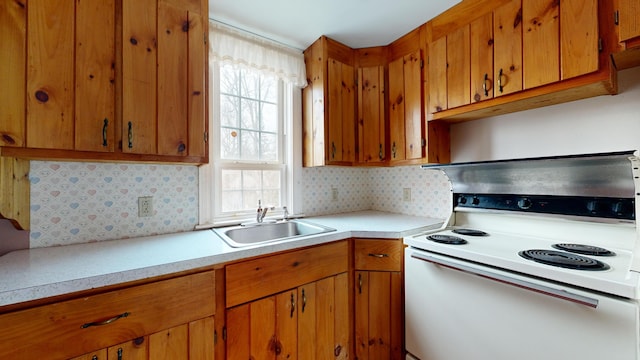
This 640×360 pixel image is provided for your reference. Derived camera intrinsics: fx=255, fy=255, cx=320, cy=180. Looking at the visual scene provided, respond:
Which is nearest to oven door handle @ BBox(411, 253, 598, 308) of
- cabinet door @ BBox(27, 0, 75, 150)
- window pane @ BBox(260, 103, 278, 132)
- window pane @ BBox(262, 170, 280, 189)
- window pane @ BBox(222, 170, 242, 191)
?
window pane @ BBox(262, 170, 280, 189)

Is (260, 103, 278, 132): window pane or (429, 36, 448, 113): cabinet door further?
(260, 103, 278, 132): window pane

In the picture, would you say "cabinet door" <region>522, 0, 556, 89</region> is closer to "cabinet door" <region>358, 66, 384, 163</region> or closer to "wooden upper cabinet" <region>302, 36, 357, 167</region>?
"cabinet door" <region>358, 66, 384, 163</region>

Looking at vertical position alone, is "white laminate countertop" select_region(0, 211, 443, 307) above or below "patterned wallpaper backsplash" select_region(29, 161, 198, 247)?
below

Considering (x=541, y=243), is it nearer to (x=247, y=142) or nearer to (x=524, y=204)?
(x=524, y=204)

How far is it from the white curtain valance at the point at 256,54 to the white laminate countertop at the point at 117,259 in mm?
1201

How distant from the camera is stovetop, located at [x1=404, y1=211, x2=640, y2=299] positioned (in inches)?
35.7

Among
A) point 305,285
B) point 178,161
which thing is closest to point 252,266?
point 305,285

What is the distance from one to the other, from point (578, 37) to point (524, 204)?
0.86 meters

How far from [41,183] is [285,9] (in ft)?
5.30

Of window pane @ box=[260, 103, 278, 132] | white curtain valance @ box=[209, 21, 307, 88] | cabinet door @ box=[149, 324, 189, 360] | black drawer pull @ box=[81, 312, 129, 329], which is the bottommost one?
cabinet door @ box=[149, 324, 189, 360]

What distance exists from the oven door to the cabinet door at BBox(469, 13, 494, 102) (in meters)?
0.98

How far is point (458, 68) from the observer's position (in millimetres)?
1607

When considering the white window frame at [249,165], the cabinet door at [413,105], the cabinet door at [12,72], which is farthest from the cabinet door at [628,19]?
the cabinet door at [12,72]

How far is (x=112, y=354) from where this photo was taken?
92cm
